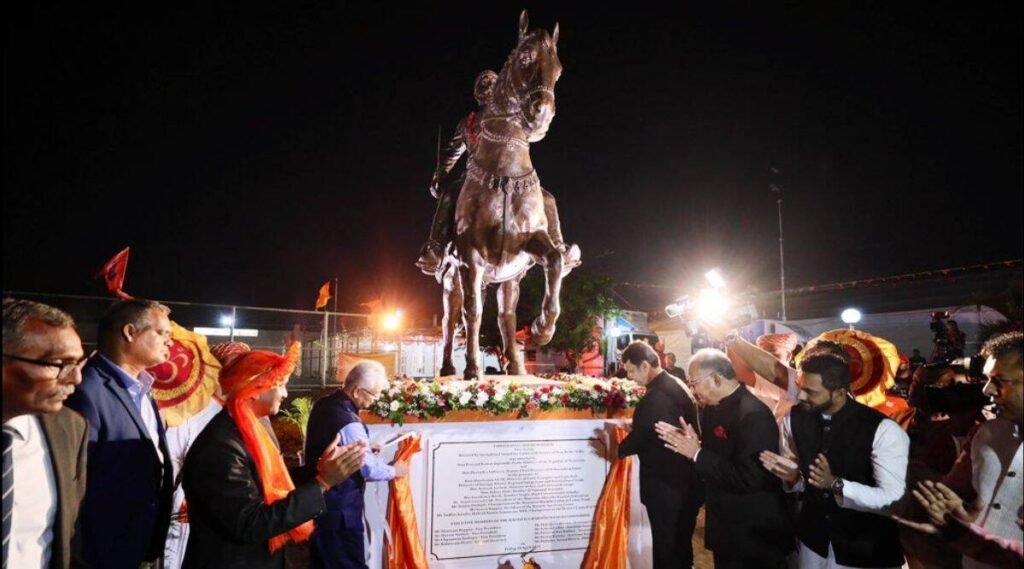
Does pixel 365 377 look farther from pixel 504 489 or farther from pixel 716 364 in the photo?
pixel 716 364

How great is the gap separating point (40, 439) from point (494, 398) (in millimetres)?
3216

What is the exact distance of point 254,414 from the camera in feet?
9.65

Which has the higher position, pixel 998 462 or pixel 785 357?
pixel 785 357

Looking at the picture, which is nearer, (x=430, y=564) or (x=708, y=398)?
(x=708, y=398)

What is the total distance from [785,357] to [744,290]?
20.5 metres

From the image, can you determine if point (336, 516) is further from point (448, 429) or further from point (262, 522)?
point (262, 522)

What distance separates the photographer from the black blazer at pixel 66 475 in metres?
2.34

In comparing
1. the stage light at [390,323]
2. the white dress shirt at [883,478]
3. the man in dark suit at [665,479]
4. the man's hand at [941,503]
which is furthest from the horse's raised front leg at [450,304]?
the stage light at [390,323]

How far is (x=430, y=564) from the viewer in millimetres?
4801

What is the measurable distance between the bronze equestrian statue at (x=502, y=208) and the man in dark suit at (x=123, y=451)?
9.89ft

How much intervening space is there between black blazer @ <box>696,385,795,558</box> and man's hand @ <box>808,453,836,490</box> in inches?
18.2

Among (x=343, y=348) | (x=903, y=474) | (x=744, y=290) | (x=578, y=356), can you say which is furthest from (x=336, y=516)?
(x=744, y=290)

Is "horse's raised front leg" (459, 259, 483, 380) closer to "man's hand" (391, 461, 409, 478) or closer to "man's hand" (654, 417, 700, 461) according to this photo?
"man's hand" (391, 461, 409, 478)

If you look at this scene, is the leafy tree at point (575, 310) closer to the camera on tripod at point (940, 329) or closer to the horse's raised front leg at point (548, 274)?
the camera on tripod at point (940, 329)
